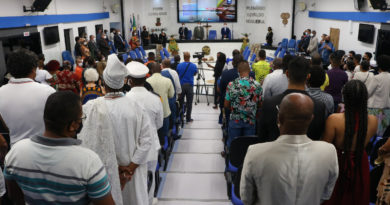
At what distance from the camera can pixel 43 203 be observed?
56.9 inches

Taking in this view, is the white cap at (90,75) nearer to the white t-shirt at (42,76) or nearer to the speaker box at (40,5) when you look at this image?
the white t-shirt at (42,76)

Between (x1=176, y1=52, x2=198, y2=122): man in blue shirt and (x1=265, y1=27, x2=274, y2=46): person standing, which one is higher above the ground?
(x1=265, y1=27, x2=274, y2=46): person standing

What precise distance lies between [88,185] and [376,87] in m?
4.32

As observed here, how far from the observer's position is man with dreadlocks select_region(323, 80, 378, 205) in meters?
2.09

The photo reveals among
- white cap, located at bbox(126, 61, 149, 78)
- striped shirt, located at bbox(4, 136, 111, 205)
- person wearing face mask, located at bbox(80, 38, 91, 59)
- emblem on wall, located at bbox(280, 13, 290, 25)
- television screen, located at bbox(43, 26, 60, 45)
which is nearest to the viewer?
striped shirt, located at bbox(4, 136, 111, 205)

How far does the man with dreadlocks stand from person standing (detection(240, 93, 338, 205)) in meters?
0.65

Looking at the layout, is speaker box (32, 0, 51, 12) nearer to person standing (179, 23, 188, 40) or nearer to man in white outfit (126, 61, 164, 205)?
man in white outfit (126, 61, 164, 205)

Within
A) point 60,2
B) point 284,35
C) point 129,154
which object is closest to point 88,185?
point 129,154

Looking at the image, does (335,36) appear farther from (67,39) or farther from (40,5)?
(40,5)

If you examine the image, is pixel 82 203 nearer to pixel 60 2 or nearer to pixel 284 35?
pixel 60 2

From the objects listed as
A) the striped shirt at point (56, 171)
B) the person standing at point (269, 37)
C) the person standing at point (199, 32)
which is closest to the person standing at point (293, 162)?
the striped shirt at point (56, 171)

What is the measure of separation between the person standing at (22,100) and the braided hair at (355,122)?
2.23 meters

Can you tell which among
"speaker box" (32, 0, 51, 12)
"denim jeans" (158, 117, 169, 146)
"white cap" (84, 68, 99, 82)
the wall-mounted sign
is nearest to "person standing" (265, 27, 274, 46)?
the wall-mounted sign

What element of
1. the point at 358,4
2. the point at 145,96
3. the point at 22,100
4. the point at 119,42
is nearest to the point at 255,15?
the point at 358,4
